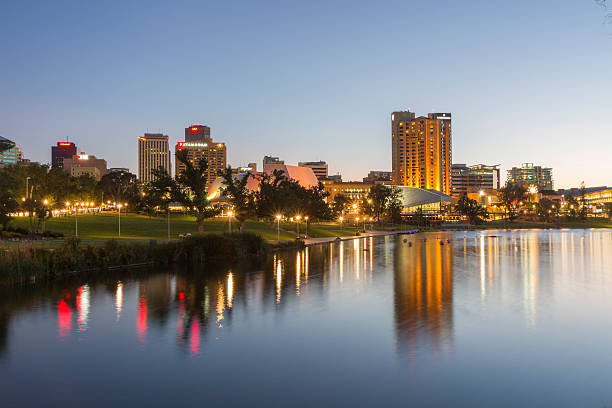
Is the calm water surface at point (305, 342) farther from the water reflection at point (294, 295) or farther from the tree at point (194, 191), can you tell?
the tree at point (194, 191)

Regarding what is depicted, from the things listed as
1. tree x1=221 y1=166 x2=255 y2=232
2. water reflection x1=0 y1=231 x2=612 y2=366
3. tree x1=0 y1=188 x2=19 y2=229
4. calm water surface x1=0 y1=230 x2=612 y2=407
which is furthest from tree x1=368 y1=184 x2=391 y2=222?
calm water surface x1=0 y1=230 x2=612 y2=407

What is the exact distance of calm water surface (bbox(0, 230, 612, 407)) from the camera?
1458cm

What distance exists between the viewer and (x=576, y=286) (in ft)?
117

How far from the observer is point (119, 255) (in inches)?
1633

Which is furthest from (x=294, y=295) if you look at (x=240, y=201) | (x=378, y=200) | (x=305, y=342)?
(x=378, y=200)

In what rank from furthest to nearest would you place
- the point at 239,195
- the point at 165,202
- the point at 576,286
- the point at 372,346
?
the point at 239,195 < the point at 165,202 < the point at 576,286 < the point at 372,346

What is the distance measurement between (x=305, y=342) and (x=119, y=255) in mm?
26171

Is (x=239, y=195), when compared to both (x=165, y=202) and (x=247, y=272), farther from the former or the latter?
(x=247, y=272)

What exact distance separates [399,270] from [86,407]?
3354 cm

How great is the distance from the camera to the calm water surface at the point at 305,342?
1458 cm

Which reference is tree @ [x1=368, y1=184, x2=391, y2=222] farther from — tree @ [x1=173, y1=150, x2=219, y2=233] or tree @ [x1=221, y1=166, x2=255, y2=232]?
tree @ [x1=173, y1=150, x2=219, y2=233]

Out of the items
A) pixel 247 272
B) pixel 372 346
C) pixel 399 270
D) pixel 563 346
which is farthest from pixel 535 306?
pixel 247 272

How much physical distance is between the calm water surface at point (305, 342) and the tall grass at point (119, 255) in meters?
2.70

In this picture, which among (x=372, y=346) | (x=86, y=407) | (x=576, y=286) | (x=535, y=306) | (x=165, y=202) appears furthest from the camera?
(x=165, y=202)
